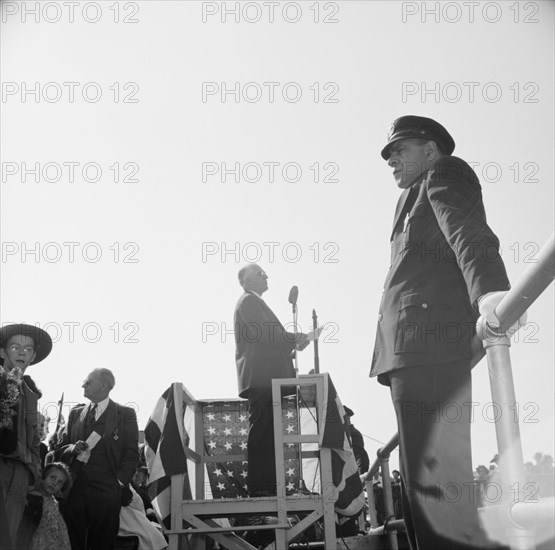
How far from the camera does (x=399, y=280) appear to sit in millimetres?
2916

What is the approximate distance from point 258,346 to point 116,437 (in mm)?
1261

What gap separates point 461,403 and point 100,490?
388 centimetres

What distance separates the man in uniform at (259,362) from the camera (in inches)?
210

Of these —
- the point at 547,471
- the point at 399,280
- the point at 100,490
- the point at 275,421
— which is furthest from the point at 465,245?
the point at 100,490

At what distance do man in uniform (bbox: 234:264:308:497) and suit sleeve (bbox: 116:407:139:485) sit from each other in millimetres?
953

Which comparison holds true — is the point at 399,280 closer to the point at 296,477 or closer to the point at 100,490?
the point at 296,477

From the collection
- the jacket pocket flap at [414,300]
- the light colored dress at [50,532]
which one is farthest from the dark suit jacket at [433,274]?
the light colored dress at [50,532]

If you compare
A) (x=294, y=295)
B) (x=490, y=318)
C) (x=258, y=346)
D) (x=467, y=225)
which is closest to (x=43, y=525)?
(x=258, y=346)

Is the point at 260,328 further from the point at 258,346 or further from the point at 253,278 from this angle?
the point at 253,278

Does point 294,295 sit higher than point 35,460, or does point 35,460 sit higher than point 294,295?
point 294,295

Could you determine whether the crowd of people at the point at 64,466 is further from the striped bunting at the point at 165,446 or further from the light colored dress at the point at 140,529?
the striped bunting at the point at 165,446

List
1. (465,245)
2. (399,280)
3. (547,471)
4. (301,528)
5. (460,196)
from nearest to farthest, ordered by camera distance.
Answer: (547,471) → (465,245) → (460,196) → (399,280) → (301,528)

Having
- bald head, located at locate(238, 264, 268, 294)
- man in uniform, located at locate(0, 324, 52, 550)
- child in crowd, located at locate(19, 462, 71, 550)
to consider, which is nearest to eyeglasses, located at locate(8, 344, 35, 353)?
man in uniform, located at locate(0, 324, 52, 550)

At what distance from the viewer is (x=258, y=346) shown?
580cm
